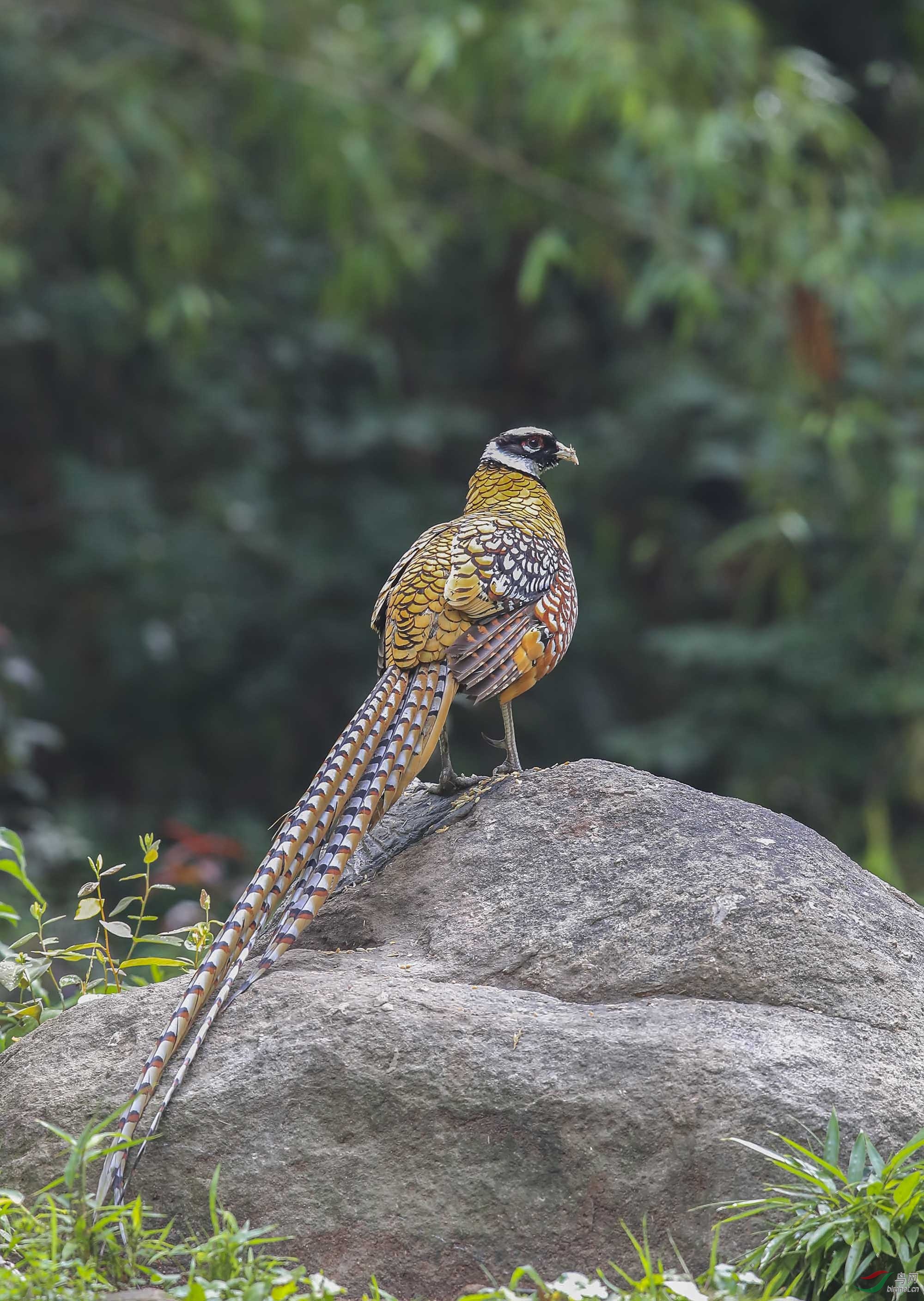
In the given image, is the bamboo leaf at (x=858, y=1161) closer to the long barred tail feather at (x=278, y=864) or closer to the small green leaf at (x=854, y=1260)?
the small green leaf at (x=854, y=1260)

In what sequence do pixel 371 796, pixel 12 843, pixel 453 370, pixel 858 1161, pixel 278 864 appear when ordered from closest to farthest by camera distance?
pixel 858 1161
pixel 278 864
pixel 371 796
pixel 12 843
pixel 453 370

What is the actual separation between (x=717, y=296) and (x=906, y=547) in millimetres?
2296

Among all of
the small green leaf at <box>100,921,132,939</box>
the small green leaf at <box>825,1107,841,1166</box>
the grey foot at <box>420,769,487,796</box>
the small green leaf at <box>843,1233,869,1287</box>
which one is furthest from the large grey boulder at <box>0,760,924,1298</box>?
the grey foot at <box>420,769,487,796</box>

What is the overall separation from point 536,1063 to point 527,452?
263 centimetres

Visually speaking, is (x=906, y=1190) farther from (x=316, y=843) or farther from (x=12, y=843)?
(x=12, y=843)

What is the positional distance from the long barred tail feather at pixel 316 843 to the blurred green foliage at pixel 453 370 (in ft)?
20.2

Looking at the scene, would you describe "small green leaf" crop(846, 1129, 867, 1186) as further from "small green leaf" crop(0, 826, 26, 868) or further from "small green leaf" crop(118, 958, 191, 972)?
"small green leaf" crop(0, 826, 26, 868)

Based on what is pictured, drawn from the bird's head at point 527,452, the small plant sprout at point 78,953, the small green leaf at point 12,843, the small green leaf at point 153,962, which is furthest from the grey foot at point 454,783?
the small green leaf at point 12,843

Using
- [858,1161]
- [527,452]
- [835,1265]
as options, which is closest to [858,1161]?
[858,1161]

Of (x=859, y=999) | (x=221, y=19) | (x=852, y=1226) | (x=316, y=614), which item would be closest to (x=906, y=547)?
Answer: (x=316, y=614)

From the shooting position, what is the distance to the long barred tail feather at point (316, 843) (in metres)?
3.88

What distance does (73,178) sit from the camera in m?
11.1

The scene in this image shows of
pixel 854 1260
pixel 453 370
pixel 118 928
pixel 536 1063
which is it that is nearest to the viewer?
pixel 854 1260

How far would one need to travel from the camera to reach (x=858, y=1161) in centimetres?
355
